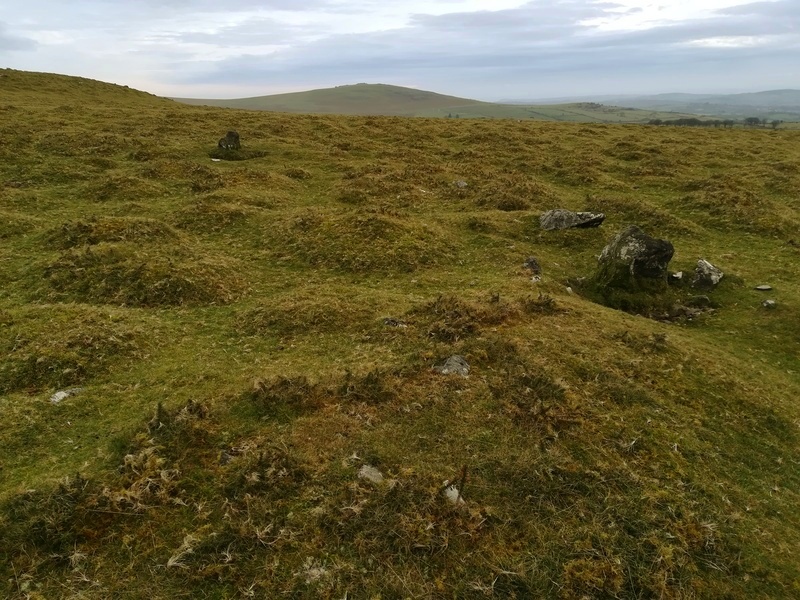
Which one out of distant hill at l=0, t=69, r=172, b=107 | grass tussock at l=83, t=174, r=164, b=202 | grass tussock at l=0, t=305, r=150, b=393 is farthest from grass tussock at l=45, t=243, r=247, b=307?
distant hill at l=0, t=69, r=172, b=107

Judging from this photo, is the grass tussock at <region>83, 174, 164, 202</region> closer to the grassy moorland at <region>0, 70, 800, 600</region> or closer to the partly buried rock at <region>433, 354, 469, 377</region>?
the grassy moorland at <region>0, 70, 800, 600</region>

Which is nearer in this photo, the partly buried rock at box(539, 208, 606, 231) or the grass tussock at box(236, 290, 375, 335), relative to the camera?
the grass tussock at box(236, 290, 375, 335)

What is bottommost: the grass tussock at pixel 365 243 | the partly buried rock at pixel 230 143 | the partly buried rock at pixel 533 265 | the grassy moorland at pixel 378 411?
the grassy moorland at pixel 378 411

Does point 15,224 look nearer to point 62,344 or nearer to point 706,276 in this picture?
point 62,344

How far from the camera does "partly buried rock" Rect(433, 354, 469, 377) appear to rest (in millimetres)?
10391

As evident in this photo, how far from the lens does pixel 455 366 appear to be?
10523 mm

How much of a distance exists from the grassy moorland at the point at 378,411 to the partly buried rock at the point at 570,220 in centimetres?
69

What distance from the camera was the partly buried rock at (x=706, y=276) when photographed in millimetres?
16984

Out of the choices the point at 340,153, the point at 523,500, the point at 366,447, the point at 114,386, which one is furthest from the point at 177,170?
the point at 523,500

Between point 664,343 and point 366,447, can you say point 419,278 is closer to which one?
point 664,343

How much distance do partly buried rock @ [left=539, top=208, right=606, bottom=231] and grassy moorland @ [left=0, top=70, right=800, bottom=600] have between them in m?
0.69

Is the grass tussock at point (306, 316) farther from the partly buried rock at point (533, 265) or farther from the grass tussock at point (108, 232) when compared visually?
the grass tussock at point (108, 232)

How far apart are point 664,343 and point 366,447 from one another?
7.94 m

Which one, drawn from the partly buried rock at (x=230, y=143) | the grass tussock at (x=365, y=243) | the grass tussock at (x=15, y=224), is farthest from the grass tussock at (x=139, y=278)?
the partly buried rock at (x=230, y=143)
